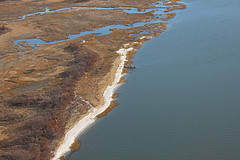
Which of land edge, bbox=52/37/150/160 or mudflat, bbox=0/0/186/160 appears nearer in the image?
land edge, bbox=52/37/150/160

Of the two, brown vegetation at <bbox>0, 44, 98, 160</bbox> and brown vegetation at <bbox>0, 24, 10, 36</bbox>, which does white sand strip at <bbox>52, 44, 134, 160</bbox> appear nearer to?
brown vegetation at <bbox>0, 44, 98, 160</bbox>

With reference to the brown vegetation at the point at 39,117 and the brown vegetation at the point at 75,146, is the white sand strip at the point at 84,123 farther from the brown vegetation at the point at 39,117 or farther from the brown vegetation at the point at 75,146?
the brown vegetation at the point at 39,117

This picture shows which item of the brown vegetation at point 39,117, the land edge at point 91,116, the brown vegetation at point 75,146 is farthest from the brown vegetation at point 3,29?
the brown vegetation at point 75,146

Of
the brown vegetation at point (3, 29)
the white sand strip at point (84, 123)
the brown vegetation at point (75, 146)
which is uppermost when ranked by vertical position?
the brown vegetation at point (3, 29)

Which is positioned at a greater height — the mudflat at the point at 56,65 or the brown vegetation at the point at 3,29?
the brown vegetation at the point at 3,29

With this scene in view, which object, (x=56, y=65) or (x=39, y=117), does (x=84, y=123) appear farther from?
(x=56, y=65)

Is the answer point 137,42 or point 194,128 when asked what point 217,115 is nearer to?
point 194,128

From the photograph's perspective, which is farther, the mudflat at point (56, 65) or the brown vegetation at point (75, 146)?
the mudflat at point (56, 65)

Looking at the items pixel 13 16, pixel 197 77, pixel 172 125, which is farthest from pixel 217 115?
pixel 13 16

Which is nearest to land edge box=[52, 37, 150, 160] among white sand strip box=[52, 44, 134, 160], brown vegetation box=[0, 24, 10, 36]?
white sand strip box=[52, 44, 134, 160]

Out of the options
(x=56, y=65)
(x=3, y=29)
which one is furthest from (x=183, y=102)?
(x=3, y=29)
